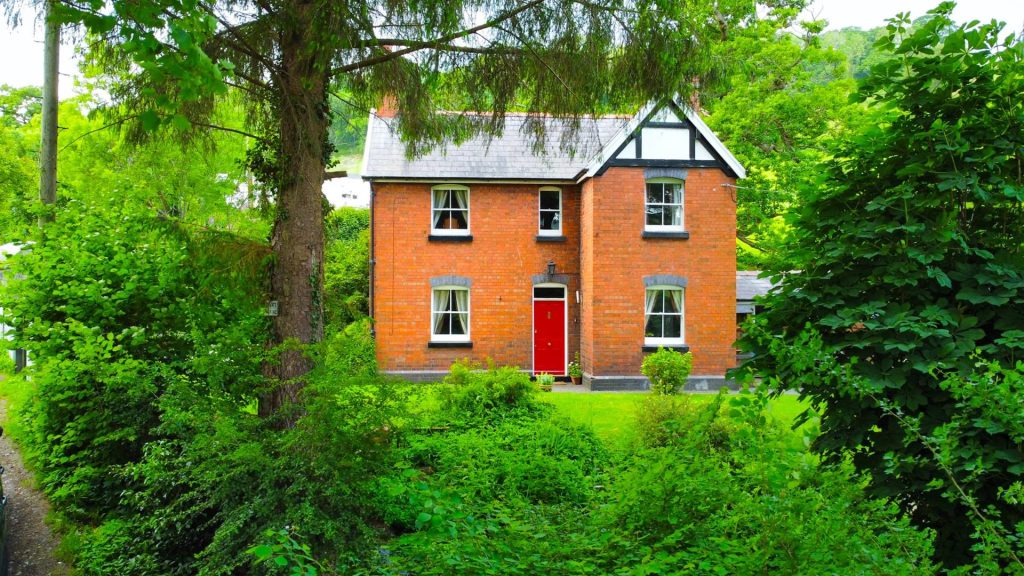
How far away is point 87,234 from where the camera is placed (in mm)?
8242

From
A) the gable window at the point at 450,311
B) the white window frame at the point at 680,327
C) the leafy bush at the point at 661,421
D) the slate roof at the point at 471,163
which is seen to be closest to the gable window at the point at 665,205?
the white window frame at the point at 680,327

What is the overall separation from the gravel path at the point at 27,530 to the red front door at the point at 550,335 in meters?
13.0

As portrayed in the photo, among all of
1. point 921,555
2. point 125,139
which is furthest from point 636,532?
point 125,139

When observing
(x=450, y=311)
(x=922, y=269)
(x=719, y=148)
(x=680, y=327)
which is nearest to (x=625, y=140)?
(x=719, y=148)

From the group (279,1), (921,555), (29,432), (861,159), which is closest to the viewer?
(921,555)

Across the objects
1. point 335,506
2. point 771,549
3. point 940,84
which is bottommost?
point 335,506

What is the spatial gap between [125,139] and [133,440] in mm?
3160

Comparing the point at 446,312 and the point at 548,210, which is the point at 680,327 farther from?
the point at 446,312

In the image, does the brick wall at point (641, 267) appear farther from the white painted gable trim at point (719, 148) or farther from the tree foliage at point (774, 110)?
the tree foliage at point (774, 110)

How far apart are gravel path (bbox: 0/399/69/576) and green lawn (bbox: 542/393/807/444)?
775 centimetres

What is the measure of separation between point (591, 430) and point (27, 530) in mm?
6406

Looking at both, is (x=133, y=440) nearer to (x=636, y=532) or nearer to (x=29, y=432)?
(x=29, y=432)

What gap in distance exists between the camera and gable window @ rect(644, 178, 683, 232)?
1939 cm

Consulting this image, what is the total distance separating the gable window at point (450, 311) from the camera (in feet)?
66.4
